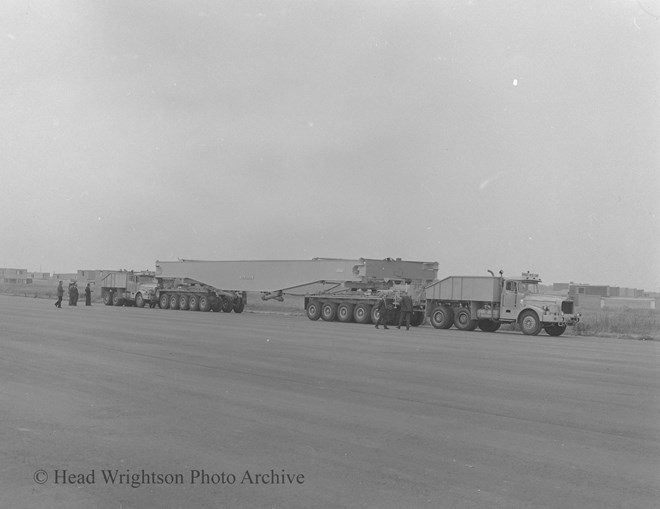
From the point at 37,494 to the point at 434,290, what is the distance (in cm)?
2695

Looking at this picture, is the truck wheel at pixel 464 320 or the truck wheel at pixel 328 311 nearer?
the truck wheel at pixel 464 320

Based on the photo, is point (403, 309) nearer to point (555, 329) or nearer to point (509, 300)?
point (509, 300)

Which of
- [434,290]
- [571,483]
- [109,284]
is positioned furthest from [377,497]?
[109,284]

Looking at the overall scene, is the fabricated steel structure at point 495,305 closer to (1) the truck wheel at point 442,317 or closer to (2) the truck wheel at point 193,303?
(1) the truck wheel at point 442,317

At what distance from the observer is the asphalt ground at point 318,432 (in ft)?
18.5

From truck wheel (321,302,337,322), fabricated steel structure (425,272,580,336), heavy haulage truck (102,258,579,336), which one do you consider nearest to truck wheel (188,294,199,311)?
heavy haulage truck (102,258,579,336)

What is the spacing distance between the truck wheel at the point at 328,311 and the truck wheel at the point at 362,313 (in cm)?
154

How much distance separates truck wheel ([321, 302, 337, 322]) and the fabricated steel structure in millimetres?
5250

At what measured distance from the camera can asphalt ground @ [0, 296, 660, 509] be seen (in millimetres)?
5641

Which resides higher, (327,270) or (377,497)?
(327,270)

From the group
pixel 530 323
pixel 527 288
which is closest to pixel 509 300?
pixel 527 288

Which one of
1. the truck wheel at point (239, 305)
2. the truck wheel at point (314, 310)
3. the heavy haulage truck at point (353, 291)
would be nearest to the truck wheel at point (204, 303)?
the heavy haulage truck at point (353, 291)

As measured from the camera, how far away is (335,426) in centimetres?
802

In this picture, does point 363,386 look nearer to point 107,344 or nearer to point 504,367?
point 504,367
